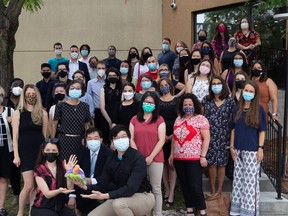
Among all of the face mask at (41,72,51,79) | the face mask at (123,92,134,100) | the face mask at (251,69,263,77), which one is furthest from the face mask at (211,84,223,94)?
the face mask at (41,72,51,79)

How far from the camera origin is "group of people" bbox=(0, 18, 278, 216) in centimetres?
554

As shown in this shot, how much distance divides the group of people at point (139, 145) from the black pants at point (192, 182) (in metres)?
0.01

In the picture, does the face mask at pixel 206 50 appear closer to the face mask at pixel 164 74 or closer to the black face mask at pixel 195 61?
the black face mask at pixel 195 61

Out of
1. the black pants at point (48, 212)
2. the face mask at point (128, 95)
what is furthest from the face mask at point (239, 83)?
the black pants at point (48, 212)

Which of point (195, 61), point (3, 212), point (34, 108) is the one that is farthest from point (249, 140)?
point (3, 212)

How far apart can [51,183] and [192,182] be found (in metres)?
2.02

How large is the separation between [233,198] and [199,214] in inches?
23.1

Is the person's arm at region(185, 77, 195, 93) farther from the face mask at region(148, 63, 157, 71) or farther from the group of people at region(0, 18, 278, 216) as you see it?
the face mask at region(148, 63, 157, 71)

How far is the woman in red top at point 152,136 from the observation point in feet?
20.3

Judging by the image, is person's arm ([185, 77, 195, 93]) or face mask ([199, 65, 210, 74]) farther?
person's arm ([185, 77, 195, 93])

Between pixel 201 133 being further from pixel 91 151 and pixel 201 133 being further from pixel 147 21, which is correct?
pixel 147 21

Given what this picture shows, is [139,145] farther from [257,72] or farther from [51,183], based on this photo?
[257,72]

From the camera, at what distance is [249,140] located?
6211 millimetres

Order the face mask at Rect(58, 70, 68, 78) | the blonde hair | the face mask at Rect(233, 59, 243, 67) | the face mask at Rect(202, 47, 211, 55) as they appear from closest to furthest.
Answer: the blonde hair
the face mask at Rect(233, 59, 243, 67)
the face mask at Rect(58, 70, 68, 78)
the face mask at Rect(202, 47, 211, 55)
